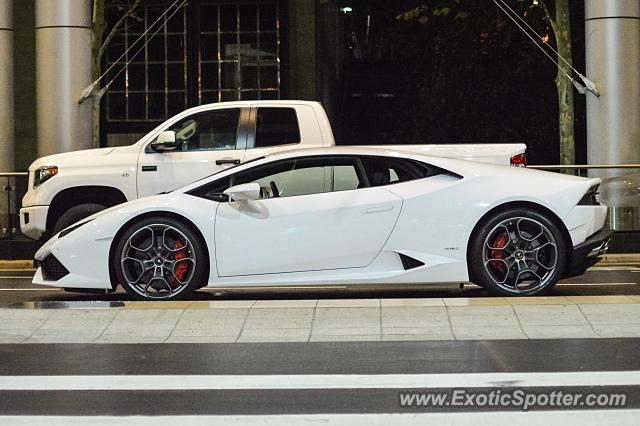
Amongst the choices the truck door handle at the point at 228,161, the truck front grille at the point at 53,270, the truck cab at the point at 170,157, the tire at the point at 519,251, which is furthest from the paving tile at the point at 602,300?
the truck door handle at the point at 228,161

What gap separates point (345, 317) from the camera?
321 inches

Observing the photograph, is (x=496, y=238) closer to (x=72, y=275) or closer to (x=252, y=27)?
(x=72, y=275)

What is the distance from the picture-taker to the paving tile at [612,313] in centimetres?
799

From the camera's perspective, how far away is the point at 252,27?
2395cm

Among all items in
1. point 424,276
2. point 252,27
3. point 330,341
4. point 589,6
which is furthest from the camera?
point 252,27

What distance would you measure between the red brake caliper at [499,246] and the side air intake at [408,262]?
0.62 metres

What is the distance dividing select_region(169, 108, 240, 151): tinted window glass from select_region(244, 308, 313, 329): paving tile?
202 inches

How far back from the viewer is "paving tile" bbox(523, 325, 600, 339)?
783 cm

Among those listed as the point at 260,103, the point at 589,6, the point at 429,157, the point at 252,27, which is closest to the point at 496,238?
the point at 429,157

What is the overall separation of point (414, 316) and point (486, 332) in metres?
0.52

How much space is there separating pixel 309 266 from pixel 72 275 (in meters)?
2.02

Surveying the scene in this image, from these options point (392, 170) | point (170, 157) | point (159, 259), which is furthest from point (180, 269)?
point (170, 157)

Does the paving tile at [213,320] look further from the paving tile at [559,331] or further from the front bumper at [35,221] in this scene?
the front bumper at [35,221]

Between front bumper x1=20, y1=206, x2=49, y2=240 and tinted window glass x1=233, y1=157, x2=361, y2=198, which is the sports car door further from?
front bumper x1=20, y1=206, x2=49, y2=240
